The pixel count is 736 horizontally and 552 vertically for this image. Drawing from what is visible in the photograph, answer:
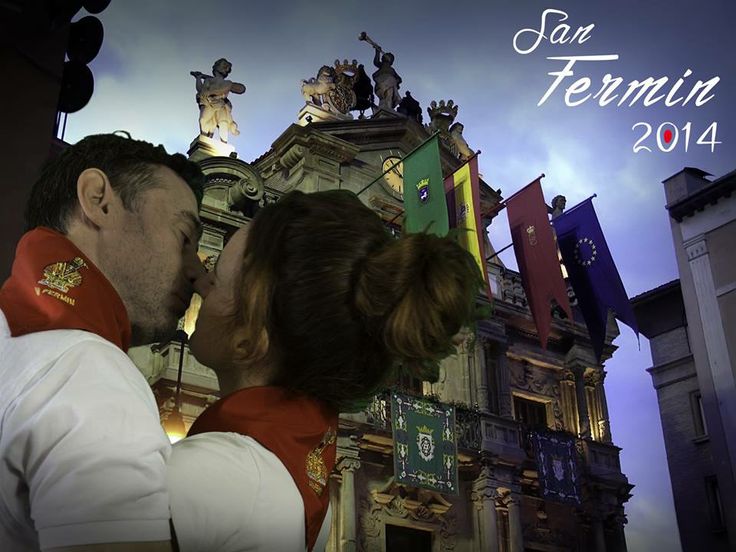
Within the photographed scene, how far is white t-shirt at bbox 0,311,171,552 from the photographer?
123 centimetres

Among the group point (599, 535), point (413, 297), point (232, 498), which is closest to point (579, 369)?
point (599, 535)

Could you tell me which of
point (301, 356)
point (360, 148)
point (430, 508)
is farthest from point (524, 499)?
point (301, 356)

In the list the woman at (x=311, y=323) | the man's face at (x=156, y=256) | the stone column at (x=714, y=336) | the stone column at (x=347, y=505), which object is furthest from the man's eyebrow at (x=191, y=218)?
the stone column at (x=714, y=336)

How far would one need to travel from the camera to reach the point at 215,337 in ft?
6.30

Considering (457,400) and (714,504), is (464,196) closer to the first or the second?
(457,400)

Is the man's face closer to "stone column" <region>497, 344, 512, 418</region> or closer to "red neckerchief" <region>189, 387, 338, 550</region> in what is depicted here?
"red neckerchief" <region>189, 387, 338, 550</region>

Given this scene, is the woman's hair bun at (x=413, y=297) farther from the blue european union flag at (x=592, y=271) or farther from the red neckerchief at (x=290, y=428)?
the blue european union flag at (x=592, y=271)

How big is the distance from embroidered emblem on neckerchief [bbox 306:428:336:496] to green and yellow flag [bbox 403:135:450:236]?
1108 centimetres

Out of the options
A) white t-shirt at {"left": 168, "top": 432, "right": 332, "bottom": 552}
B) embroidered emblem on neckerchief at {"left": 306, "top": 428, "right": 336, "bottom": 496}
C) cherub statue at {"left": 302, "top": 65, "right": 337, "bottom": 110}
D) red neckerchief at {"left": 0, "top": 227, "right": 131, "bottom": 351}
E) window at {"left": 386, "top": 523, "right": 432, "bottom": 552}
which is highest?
cherub statue at {"left": 302, "top": 65, "right": 337, "bottom": 110}

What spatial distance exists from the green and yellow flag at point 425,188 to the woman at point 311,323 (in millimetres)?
10983

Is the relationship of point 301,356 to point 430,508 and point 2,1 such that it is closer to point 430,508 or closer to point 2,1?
point 2,1

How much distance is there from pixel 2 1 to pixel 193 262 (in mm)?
4026

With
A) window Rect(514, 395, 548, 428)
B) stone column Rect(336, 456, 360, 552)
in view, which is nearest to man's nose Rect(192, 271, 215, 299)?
Answer: stone column Rect(336, 456, 360, 552)

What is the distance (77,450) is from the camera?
1244 millimetres
